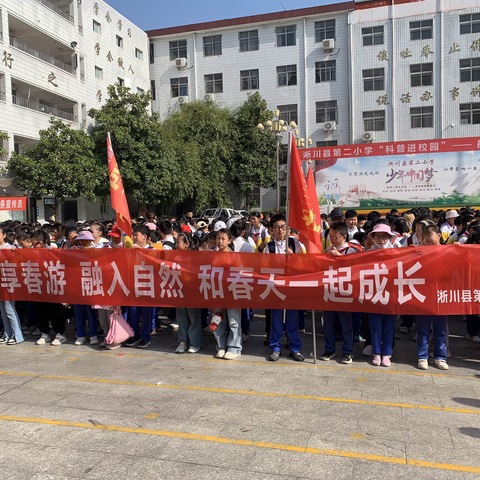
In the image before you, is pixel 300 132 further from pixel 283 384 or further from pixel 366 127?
pixel 283 384

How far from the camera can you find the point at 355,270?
5.52 m

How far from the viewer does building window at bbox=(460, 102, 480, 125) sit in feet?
95.8

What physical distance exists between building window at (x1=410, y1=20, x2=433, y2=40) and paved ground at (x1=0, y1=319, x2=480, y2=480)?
29081 mm

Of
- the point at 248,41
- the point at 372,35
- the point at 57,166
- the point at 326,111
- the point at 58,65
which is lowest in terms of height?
the point at 57,166

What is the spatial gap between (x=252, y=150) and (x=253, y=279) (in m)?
26.0

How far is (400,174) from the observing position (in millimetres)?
15148

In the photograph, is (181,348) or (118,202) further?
(118,202)

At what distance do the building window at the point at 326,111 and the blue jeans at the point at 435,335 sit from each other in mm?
28258

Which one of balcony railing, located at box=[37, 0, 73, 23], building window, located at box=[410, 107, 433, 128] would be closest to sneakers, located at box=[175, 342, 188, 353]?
balcony railing, located at box=[37, 0, 73, 23]

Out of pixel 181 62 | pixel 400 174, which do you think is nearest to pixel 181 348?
pixel 400 174

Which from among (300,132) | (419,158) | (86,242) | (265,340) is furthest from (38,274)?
(300,132)

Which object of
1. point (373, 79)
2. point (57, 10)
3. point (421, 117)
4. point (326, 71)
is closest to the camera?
point (57, 10)

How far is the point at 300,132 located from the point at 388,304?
28523 millimetres

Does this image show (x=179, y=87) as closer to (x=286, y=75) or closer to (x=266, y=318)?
(x=286, y=75)
